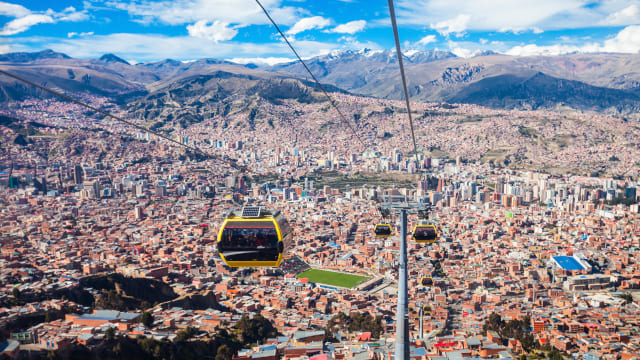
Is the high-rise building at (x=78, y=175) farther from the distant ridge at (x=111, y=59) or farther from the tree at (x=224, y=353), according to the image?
the distant ridge at (x=111, y=59)

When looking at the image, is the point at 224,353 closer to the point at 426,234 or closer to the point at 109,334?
the point at 109,334

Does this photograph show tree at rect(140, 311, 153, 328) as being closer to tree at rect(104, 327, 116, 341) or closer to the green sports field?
tree at rect(104, 327, 116, 341)

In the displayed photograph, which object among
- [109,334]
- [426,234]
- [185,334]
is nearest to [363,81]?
[185,334]

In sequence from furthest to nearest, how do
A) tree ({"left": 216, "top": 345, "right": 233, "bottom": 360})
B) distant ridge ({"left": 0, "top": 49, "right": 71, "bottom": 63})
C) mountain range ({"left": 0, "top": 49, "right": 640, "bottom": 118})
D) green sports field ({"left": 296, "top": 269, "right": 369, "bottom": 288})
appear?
distant ridge ({"left": 0, "top": 49, "right": 71, "bottom": 63}), mountain range ({"left": 0, "top": 49, "right": 640, "bottom": 118}), green sports field ({"left": 296, "top": 269, "right": 369, "bottom": 288}), tree ({"left": 216, "top": 345, "right": 233, "bottom": 360})

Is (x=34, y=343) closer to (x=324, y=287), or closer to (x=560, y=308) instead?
(x=324, y=287)

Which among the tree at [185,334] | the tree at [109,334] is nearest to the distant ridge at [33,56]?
the tree at [109,334]

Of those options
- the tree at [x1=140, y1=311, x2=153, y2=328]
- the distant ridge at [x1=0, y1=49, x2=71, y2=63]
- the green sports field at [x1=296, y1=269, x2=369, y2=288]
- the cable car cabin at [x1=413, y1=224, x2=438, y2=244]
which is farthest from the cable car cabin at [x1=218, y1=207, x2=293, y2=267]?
the distant ridge at [x1=0, y1=49, x2=71, y2=63]
